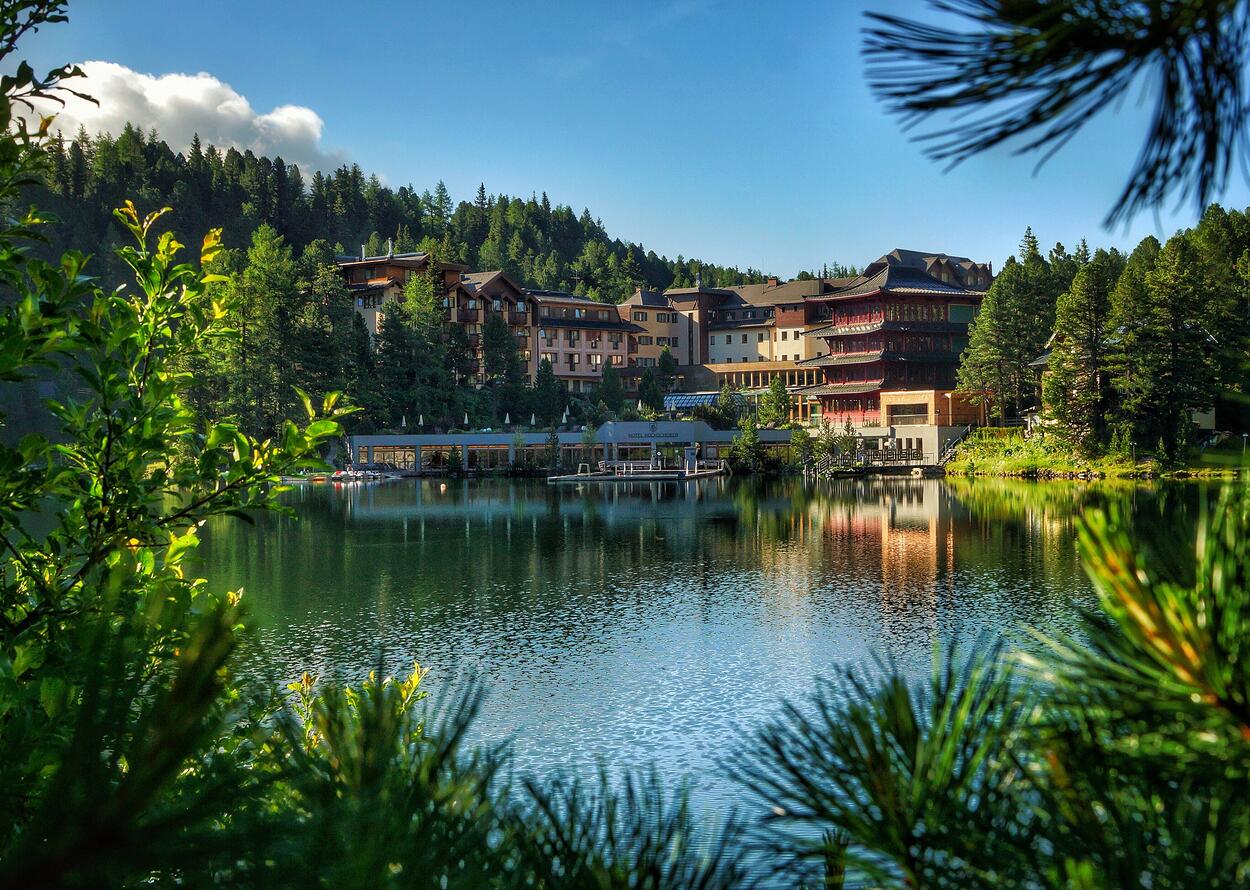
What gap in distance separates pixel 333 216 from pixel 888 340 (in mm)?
90743

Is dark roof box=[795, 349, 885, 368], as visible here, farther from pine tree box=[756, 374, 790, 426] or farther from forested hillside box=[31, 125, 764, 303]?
forested hillside box=[31, 125, 764, 303]

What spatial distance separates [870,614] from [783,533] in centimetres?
1451

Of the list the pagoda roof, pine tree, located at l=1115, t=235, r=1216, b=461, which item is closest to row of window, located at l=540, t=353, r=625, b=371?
the pagoda roof

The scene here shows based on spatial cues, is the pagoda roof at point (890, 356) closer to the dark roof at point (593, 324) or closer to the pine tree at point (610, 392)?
the pine tree at point (610, 392)

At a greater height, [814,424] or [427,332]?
[427,332]

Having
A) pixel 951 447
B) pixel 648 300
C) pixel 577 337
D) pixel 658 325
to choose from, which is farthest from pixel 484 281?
pixel 951 447

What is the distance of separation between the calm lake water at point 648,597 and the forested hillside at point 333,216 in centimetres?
6077

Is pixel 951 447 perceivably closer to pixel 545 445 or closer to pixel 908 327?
pixel 908 327

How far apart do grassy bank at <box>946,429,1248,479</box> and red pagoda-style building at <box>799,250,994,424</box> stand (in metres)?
8.96

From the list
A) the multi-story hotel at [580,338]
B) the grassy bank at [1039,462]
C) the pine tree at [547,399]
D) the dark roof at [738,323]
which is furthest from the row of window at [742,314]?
the grassy bank at [1039,462]

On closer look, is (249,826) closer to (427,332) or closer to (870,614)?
(870,614)

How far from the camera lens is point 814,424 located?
250 ft

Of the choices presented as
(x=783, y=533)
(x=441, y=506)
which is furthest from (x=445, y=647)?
(x=441, y=506)

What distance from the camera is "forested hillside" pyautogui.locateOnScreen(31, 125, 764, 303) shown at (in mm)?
114188
